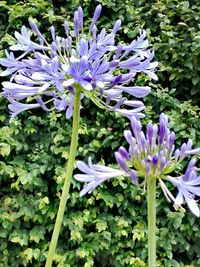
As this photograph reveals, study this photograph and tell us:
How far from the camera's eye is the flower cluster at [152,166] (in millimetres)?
748

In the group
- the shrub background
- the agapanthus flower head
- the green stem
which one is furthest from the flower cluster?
the shrub background

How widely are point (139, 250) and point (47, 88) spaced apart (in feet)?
5.67

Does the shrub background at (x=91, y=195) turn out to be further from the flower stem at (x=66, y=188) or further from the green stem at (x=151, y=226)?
the green stem at (x=151, y=226)

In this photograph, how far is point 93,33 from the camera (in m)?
1.05

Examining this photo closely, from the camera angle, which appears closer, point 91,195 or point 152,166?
point 152,166

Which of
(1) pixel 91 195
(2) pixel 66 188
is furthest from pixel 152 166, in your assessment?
(1) pixel 91 195

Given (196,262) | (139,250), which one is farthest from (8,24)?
(196,262)

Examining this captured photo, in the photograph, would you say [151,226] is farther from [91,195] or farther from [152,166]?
[91,195]

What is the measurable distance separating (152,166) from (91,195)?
5.86 ft

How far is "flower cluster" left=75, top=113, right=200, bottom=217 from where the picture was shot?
2.45 ft

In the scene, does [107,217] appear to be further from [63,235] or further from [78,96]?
[78,96]

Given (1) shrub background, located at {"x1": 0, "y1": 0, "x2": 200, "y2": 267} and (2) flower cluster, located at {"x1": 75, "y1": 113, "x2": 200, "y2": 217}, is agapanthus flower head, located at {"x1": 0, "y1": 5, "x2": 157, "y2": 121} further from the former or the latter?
(1) shrub background, located at {"x1": 0, "y1": 0, "x2": 200, "y2": 267}

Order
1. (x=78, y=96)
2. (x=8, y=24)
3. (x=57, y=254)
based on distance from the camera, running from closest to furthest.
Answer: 1. (x=78, y=96)
2. (x=57, y=254)
3. (x=8, y=24)

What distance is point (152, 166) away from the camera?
0.76 m
